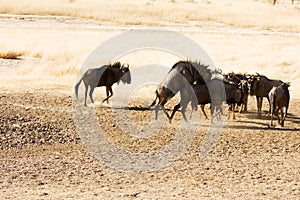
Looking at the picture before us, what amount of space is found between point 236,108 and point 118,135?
5845 millimetres

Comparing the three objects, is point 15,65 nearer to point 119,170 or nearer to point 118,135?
point 118,135

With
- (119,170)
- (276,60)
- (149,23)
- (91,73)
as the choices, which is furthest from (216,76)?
(149,23)

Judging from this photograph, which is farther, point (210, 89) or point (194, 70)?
point (194, 70)

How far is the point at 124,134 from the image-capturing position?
17562mm

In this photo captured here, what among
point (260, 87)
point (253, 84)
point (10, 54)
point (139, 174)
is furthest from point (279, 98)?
point (10, 54)

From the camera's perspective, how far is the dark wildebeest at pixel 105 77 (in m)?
21.4

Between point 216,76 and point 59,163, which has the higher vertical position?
point 216,76

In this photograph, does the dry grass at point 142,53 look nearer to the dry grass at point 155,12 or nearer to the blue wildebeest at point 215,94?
the dry grass at point 155,12

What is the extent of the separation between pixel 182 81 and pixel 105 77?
291 cm

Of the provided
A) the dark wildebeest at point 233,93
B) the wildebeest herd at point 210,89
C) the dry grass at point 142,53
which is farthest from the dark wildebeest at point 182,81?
the dry grass at point 142,53

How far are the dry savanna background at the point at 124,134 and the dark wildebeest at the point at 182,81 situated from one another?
0.64 meters

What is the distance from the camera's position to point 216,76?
2039 centimetres

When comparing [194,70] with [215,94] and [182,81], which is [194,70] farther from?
[215,94]

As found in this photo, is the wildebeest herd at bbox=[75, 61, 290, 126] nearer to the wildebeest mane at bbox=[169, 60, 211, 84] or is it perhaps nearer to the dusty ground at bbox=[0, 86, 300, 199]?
the wildebeest mane at bbox=[169, 60, 211, 84]
